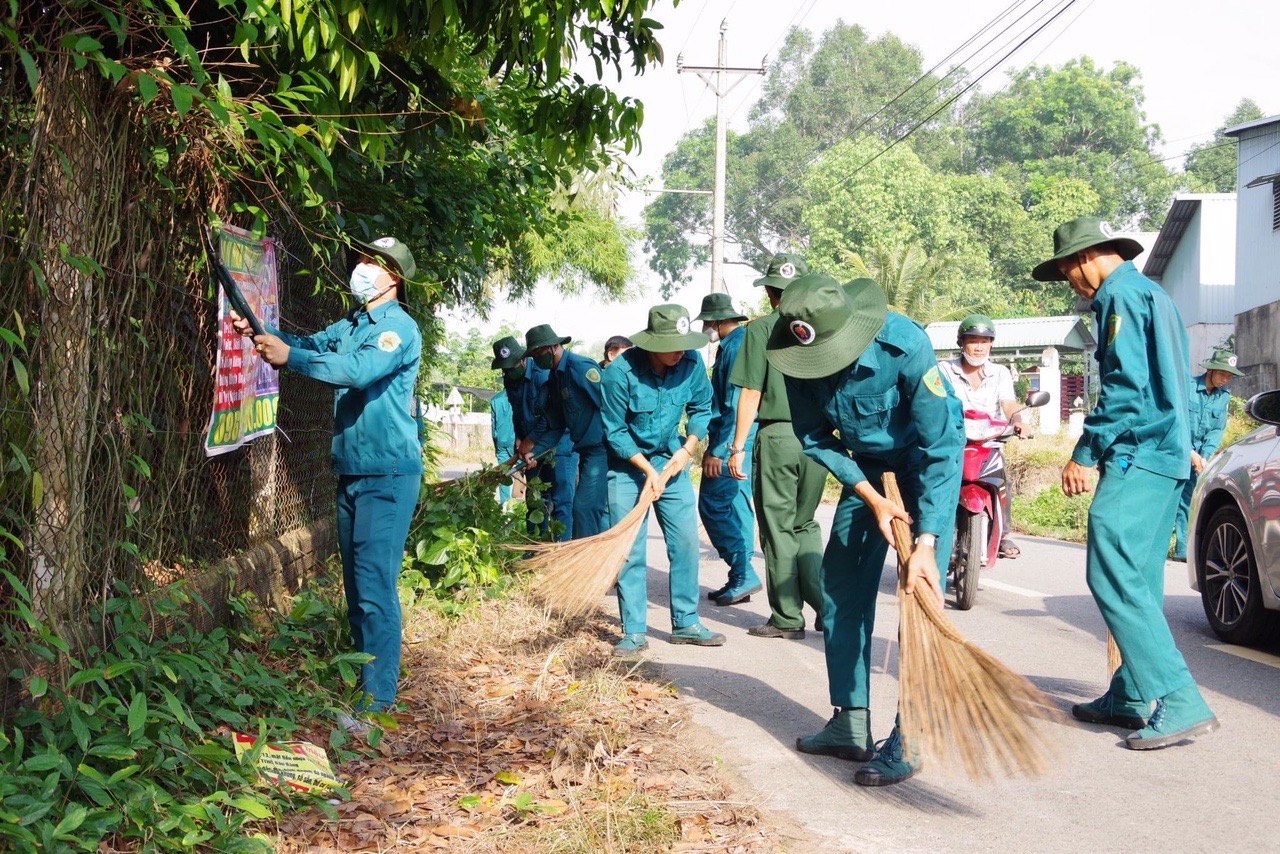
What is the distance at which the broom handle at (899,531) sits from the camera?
176 inches

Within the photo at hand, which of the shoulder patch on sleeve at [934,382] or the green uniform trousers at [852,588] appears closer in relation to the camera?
the shoulder patch on sleeve at [934,382]

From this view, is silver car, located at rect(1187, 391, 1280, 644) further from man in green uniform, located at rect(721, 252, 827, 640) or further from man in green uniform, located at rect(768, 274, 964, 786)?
man in green uniform, located at rect(768, 274, 964, 786)

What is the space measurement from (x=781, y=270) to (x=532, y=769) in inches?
168

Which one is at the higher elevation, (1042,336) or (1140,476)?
(1042,336)

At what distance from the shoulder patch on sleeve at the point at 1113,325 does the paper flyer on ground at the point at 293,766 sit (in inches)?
133

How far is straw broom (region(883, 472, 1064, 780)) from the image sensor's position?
405 cm

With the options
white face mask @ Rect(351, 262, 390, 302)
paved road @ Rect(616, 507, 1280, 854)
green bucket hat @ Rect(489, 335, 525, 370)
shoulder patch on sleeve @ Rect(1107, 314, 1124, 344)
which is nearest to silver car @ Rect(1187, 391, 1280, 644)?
paved road @ Rect(616, 507, 1280, 854)

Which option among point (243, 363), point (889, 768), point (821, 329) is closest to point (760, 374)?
point (243, 363)

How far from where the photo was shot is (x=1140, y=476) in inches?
205

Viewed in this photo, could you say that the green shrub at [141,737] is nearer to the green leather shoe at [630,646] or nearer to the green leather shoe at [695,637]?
the green leather shoe at [630,646]

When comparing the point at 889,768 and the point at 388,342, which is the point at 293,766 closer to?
the point at 388,342

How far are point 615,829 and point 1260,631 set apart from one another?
183 inches

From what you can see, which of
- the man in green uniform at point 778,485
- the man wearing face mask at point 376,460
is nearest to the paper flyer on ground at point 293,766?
the man wearing face mask at point 376,460

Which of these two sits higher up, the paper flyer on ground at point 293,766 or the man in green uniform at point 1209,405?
the man in green uniform at point 1209,405
